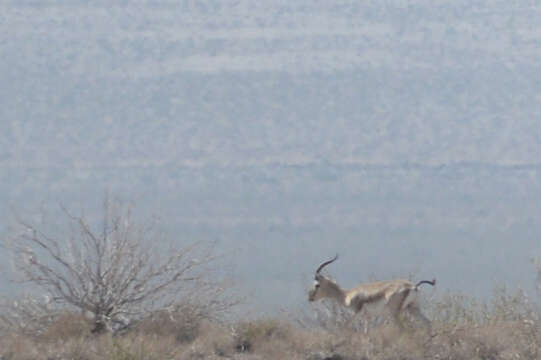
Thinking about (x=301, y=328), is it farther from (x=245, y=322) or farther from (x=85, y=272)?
(x=85, y=272)

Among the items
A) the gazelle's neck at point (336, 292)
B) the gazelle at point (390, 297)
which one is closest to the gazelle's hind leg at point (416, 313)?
the gazelle at point (390, 297)

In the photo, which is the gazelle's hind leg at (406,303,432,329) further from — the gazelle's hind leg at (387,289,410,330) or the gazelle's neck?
the gazelle's neck

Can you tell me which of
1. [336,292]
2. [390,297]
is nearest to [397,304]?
[390,297]

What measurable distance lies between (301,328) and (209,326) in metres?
2.58

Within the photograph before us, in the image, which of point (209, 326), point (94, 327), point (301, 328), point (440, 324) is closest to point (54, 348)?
point (94, 327)

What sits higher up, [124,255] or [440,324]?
[124,255]

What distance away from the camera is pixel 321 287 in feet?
97.2

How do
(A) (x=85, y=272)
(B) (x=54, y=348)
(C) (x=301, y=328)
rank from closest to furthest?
(B) (x=54, y=348) → (A) (x=85, y=272) → (C) (x=301, y=328)

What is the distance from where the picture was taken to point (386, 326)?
2658 cm

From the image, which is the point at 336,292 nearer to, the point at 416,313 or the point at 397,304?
the point at 416,313

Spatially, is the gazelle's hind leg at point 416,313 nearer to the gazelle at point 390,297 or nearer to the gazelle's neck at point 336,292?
the gazelle at point 390,297

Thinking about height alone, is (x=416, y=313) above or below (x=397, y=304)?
below

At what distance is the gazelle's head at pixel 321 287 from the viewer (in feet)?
96.5

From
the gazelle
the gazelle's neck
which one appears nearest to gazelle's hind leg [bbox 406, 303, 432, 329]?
the gazelle
